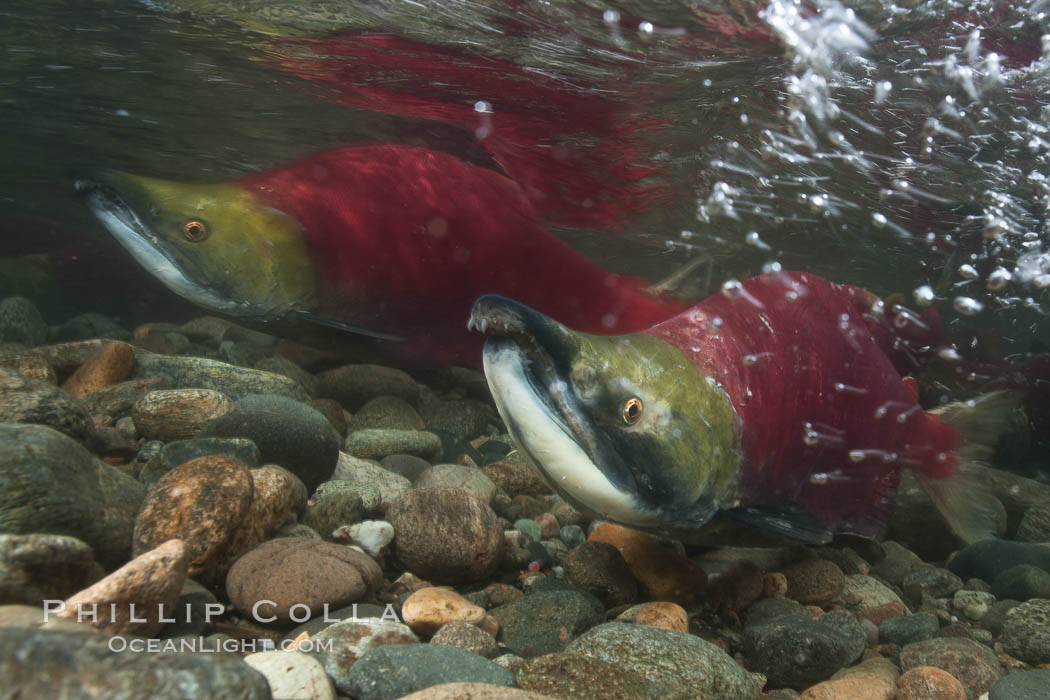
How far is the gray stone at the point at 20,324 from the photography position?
7.52 metres

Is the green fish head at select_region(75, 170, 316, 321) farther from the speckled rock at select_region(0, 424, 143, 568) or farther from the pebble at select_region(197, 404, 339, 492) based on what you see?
A: the speckled rock at select_region(0, 424, 143, 568)

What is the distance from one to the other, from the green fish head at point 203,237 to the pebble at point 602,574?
8.56ft

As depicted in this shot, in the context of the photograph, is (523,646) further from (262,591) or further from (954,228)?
(954,228)

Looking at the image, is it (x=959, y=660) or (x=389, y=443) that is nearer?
(x=959, y=660)

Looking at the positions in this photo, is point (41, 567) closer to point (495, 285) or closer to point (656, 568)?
point (656, 568)

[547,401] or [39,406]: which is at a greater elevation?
[547,401]

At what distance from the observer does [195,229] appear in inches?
155

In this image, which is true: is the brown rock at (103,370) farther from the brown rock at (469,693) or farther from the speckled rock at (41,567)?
the brown rock at (469,693)

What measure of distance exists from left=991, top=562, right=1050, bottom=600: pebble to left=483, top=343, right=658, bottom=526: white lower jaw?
10.6ft

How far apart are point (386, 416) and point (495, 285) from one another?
4.45 ft

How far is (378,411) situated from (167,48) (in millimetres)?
4724

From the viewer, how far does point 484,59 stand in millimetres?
5828

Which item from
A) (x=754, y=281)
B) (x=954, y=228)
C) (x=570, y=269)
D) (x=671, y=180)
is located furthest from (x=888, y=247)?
(x=754, y=281)

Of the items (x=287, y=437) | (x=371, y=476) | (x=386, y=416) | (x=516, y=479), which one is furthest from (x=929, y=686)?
(x=386, y=416)
